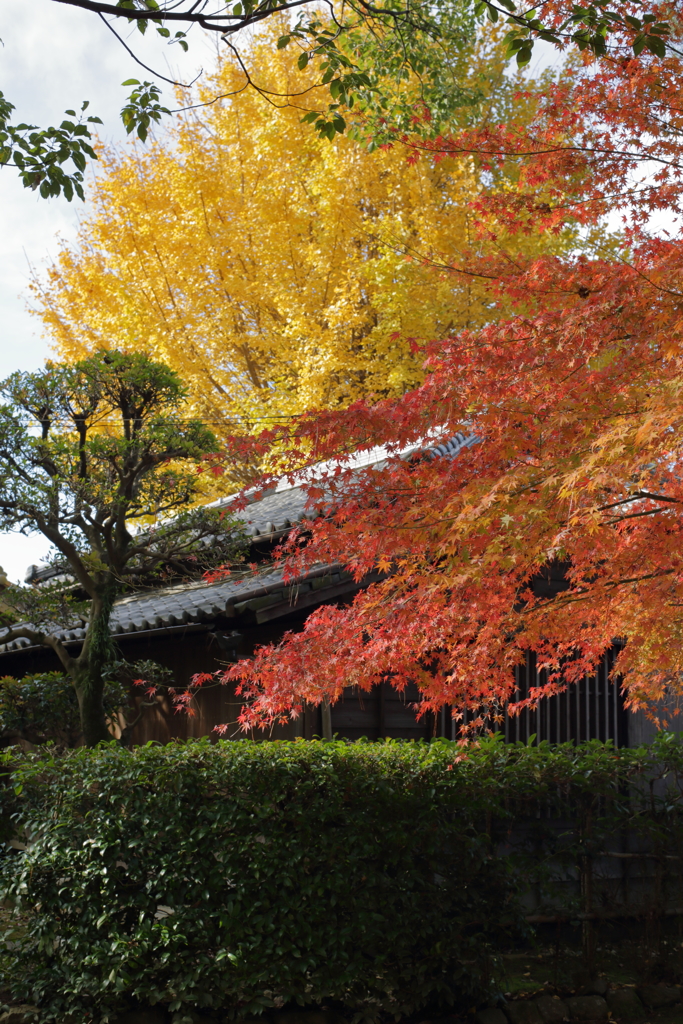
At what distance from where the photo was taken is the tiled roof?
261 inches

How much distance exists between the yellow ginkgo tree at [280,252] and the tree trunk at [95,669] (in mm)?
7376

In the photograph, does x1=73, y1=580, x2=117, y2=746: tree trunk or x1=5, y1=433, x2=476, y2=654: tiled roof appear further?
x1=73, y1=580, x2=117, y2=746: tree trunk

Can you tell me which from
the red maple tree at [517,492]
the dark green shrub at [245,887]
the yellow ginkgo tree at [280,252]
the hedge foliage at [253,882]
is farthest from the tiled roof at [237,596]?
the yellow ginkgo tree at [280,252]

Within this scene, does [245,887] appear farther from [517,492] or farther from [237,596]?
[517,492]

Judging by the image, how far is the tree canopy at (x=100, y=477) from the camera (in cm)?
666

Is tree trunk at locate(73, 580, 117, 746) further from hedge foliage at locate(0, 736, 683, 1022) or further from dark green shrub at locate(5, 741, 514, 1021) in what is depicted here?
dark green shrub at locate(5, 741, 514, 1021)

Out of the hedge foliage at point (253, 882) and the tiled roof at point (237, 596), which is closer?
the hedge foliage at point (253, 882)

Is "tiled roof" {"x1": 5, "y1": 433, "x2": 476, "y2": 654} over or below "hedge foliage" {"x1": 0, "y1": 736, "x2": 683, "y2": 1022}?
over

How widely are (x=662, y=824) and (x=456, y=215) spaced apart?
36.1 ft

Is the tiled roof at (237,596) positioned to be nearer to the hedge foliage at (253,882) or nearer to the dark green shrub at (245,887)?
the hedge foliage at (253,882)

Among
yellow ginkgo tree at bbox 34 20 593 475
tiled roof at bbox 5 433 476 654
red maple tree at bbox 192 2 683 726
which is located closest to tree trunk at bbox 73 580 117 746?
tiled roof at bbox 5 433 476 654

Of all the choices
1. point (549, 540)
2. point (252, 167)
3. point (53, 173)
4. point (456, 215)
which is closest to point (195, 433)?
point (53, 173)

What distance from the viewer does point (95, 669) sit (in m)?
6.82

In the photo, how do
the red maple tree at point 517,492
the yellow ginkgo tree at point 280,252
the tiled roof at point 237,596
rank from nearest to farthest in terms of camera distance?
the red maple tree at point 517,492 → the tiled roof at point 237,596 → the yellow ginkgo tree at point 280,252
